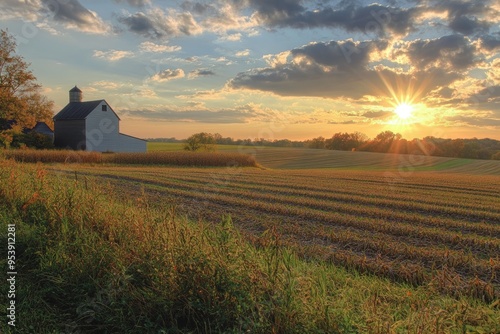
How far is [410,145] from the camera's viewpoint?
Result: 8381 cm

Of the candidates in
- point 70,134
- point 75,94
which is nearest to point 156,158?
point 70,134

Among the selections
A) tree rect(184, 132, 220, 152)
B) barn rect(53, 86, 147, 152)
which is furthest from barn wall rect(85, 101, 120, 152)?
tree rect(184, 132, 220, 152)

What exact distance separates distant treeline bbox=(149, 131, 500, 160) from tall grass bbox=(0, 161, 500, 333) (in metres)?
69.2

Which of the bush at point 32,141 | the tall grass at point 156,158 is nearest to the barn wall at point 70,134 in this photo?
the bush at point 32,141

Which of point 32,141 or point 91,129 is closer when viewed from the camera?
point 32,141

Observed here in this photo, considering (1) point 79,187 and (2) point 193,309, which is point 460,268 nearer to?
(2) point 193,309

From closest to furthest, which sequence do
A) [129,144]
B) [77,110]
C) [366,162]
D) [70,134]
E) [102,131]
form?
[70,134] < [102,131] < [77,110] < [129,144] < [366,162]

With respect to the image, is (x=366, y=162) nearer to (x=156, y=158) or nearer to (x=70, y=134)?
(x=156, y=158)

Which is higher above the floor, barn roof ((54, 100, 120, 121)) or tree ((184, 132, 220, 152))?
barn roof ((54, 100, 120, 121))

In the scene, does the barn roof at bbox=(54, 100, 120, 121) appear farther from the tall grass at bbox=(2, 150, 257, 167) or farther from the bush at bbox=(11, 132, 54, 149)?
the tall grass at bbox=(2, 150, 257, 167)

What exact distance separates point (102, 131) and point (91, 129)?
4.89 ft

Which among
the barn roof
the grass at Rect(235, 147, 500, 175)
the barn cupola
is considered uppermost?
the barn cupola

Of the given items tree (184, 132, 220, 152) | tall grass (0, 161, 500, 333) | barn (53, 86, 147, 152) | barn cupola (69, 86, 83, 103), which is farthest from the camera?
tree (184, 132, 220, 152)

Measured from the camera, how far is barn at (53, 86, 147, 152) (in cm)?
5094
